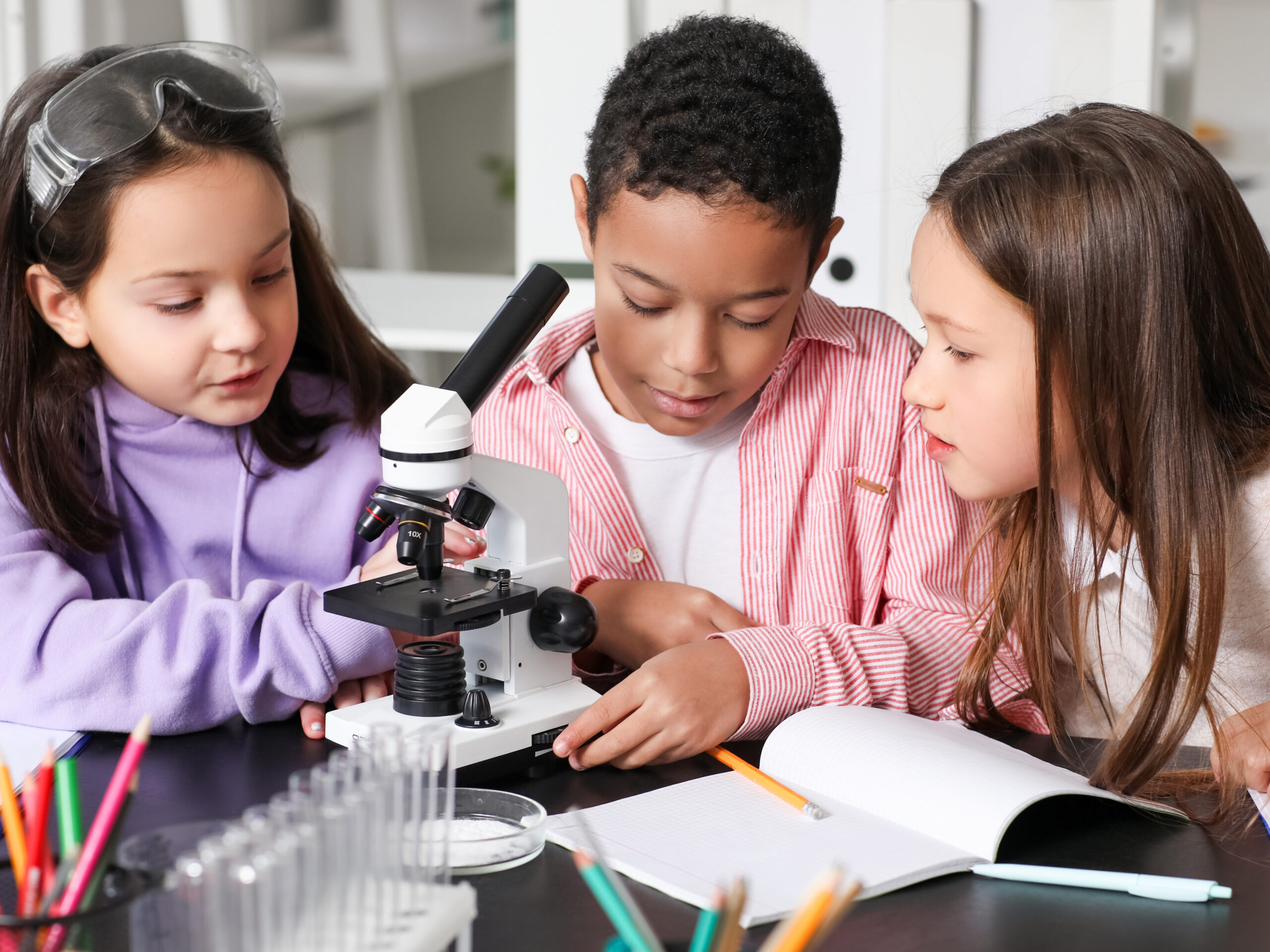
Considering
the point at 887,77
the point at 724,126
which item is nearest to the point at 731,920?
the point at 724,126

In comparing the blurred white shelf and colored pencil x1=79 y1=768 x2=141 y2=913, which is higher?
colored pencil x1=79 y1=768 x2=141 y2=913

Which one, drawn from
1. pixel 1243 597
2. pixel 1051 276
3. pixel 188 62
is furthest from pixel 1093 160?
pixel 188 62

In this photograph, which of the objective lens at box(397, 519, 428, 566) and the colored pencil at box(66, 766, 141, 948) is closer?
the colored pencil at box(66, 766, 141, 948)

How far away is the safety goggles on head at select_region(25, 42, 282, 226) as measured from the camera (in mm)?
1266

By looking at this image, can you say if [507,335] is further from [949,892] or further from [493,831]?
[949,892]

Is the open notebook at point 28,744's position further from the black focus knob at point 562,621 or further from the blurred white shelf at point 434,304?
the blurred white shelf at point 434,304

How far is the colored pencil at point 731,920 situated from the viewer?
536mm

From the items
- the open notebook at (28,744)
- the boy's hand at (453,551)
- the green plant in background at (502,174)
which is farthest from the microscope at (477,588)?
the green plant in background at (502,174)

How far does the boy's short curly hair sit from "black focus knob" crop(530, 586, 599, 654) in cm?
43

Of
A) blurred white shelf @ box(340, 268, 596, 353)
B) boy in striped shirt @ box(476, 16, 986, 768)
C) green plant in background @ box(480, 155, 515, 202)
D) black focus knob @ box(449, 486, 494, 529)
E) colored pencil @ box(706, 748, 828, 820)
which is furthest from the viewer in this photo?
green plant in background @ box(480, 155, 515, 202)

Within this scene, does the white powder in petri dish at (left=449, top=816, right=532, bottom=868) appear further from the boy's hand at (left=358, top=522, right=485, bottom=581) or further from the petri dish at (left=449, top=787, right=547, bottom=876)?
the boy's hand at (left=358, top=522, right=485, bottom=581)

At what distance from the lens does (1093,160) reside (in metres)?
1.11

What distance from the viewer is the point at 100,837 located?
1.94 ft

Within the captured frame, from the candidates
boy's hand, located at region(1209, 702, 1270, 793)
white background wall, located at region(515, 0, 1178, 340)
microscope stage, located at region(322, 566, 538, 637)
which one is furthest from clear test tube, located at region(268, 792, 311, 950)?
white background wall, located at region(515, 0, 1178, 340)
